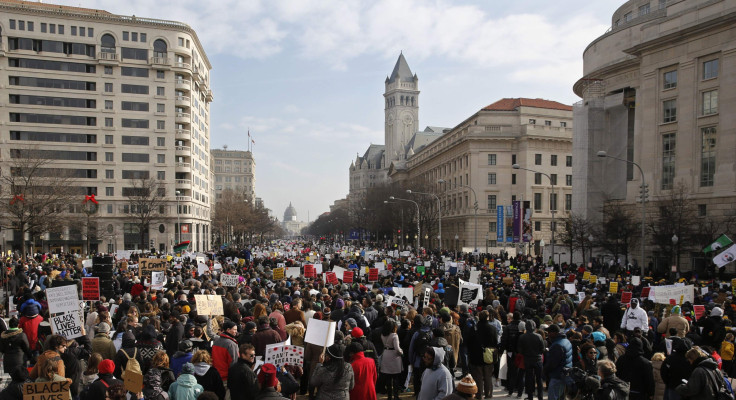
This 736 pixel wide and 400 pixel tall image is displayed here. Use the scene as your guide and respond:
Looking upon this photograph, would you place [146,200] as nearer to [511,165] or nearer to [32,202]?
[32,202]

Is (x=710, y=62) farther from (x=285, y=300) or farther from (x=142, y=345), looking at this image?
(x=142, y=345)

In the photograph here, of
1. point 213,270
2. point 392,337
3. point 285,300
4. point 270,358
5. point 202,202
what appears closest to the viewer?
point 270,358

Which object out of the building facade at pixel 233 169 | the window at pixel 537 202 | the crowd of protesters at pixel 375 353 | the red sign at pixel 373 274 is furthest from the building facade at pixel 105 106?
the building facade at pixel 233 169

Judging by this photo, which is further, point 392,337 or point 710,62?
point 710,62

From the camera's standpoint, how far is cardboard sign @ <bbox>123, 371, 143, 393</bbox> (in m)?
6.59

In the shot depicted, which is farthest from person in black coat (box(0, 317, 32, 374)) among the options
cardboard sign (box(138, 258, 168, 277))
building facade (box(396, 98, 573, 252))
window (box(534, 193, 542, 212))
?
window (box(534, 193, 542, 212))

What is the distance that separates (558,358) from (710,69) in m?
38.6

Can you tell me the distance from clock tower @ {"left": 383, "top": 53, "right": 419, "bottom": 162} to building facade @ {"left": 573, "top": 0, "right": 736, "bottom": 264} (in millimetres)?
129591

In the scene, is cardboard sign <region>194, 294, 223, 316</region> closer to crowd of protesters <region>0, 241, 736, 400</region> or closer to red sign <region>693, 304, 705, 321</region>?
crowd of protesters <region>0, 241, 736, 400</region>

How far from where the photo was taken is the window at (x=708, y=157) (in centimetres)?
3850

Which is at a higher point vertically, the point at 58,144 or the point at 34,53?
the point at 34,53

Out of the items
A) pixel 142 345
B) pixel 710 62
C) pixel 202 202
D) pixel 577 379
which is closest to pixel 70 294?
pixel 142 345

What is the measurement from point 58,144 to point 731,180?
7273cm

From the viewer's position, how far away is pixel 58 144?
6925 cm
